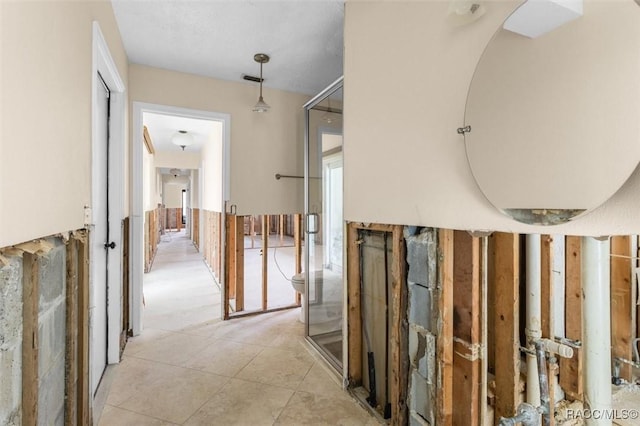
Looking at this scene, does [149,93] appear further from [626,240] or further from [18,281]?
[626,240]

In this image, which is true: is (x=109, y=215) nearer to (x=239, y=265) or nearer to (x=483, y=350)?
(x=239, y=265)

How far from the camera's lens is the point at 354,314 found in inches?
78.2

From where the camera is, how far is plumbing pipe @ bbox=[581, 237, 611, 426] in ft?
3.23

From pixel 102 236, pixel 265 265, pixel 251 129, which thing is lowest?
pixel 265 265

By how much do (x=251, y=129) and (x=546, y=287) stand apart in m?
2.91

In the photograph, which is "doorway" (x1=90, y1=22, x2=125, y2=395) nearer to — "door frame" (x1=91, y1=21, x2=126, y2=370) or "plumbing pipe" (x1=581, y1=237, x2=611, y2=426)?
"door frame" (x1=91, y1=21, x2=126, y2=370)

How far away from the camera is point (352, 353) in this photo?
1988 millimetres

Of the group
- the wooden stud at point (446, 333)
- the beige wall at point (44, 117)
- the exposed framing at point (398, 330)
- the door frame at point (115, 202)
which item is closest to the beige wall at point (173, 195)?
the door frame at point (115, 202)

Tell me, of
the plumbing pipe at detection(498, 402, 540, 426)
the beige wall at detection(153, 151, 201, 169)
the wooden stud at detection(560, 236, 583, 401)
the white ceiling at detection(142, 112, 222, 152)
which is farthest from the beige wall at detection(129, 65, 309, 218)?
the beige wall at detection(153, 151, 201, 169)

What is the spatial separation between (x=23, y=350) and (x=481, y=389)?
164 cm

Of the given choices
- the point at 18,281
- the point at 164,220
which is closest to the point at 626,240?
the point at 18,281

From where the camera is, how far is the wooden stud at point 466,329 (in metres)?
1.26

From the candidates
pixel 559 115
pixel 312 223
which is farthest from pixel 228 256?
pixel 559 115

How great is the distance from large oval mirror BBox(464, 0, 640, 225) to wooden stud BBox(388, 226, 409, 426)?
0.55 m
